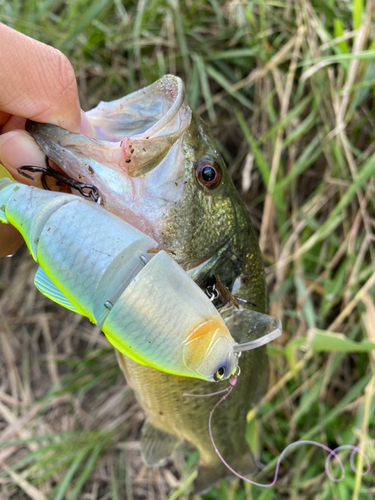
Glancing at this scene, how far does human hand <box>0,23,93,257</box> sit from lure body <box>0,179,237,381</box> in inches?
8.5

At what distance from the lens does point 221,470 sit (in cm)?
153

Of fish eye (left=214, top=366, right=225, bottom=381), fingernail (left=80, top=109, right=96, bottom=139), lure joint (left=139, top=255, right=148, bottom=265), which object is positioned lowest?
fish eye (left=214, top=366, right=225, bottom=381)

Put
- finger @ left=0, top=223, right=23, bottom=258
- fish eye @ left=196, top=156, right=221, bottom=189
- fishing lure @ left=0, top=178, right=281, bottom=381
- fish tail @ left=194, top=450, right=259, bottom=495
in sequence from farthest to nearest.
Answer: fish tail @ left=194, top=450, right=259, bottom=495, finger @ left=0, top=223, right=23, bottom=258, fish eye @ left=196, top=156, right=221, bottom=189, fishing lure @ left=0, top=178, right=281, bottom=381

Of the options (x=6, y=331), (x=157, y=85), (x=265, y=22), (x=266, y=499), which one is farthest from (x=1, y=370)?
(x=265, y=22)

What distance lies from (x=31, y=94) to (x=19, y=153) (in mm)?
151

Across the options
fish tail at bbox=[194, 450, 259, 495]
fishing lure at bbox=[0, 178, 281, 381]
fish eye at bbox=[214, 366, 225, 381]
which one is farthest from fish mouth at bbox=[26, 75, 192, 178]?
fish tail at bbox=[194, 450, 259, 495]

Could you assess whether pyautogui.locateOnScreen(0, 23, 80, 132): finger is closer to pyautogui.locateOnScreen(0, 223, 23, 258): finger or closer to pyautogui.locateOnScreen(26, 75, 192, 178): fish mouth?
pyautogui.locateOnScreen(26, 75, 192, 178): fish mouth

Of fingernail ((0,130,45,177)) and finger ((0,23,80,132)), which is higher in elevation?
finger ((0,23,80,132))

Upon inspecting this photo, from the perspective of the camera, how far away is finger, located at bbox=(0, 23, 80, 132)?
90 centimetres

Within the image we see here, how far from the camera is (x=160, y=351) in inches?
27.9

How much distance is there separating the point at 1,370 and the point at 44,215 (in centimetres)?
223

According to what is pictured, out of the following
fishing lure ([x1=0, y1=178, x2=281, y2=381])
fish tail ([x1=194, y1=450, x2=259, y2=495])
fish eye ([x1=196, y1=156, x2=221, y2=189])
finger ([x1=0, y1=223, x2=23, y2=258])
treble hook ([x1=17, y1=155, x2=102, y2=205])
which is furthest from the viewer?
fish tail ([x1=194, y1=450, x2=259, y2=495])

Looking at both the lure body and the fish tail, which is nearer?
the lure body

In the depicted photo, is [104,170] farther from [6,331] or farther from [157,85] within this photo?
[6,331]
